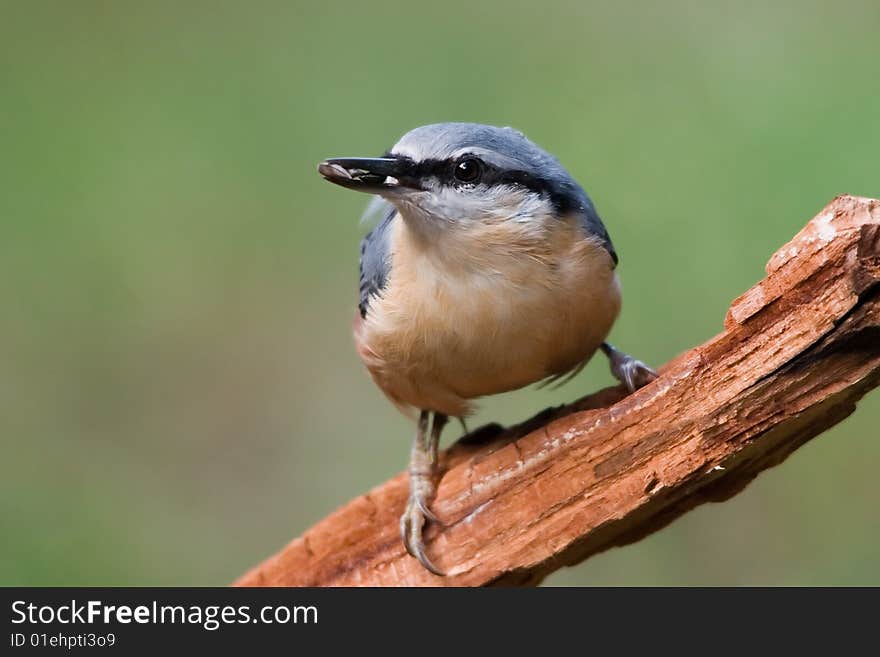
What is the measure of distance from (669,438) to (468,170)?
0.73 m

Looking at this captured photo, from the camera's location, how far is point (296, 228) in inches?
158

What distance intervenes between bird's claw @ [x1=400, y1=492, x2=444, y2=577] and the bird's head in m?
0.72

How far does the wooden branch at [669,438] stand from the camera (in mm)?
1806

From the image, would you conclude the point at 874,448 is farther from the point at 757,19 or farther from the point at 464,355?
the point at 464,355

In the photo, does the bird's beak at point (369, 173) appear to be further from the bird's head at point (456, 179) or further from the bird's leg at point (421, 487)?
the bird's leg at point (421, 487)

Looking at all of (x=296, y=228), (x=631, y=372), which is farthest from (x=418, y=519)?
(x=296, y=228)

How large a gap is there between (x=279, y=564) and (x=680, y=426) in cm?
124

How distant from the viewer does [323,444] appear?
3.87m

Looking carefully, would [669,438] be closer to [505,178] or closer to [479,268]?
[479,268]

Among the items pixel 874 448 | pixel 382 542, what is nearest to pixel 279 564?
pixel 382 542

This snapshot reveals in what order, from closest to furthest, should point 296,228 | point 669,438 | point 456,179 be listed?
1. point 669,438
2. point 456,179
3. point 296,228

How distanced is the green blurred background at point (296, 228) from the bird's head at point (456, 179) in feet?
3.81

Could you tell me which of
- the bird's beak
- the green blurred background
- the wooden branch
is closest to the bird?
the bird's beak

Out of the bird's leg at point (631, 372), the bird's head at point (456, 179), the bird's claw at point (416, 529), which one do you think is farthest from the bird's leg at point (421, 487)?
the bird's head at point (456, 179)
